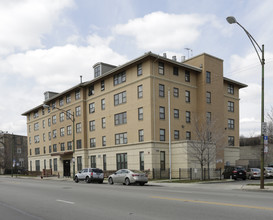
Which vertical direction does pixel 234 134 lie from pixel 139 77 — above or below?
below

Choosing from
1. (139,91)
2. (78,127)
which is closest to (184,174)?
(139,91)

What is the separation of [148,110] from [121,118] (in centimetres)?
554

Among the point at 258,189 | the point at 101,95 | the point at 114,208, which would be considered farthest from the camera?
the point at 101,95

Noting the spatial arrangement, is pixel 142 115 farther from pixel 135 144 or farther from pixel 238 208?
pixel 238 208

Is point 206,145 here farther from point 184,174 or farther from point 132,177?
point 132,177

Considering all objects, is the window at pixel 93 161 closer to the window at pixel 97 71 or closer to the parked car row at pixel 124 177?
the window at pixel 97 71

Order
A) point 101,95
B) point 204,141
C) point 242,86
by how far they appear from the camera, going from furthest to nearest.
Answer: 1. point 242,86
2. point 101,95
3. point 204,141

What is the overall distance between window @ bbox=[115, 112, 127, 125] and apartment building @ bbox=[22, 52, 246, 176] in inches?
2.5

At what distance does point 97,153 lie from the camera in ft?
145

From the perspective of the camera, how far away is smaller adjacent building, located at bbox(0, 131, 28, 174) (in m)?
83.5

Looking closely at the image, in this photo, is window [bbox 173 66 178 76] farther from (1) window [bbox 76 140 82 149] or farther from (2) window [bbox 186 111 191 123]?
(1) window [bbox 76 140 82 149]

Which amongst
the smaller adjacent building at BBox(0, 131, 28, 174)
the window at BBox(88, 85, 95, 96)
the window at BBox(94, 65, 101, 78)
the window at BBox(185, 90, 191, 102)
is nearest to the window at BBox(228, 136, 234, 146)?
the window at BBox(185, 90, 191, 102)

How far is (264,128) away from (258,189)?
3714mm

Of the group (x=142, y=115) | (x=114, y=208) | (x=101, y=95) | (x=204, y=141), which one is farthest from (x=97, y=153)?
(x=114, y=208)
